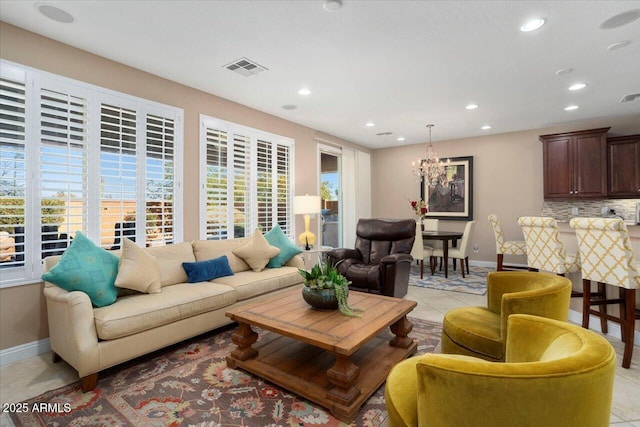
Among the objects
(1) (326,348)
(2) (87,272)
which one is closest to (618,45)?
(1) (326,348)

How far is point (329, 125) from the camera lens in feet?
18.7

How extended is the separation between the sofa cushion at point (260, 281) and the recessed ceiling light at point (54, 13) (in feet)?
8.44

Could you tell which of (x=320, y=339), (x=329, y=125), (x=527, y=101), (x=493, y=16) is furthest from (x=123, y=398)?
(x=527, y=101)

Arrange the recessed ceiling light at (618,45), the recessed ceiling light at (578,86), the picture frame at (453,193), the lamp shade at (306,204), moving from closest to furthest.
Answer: the recessed ceiling light at (618,45) < the recessed ceiling light at (578,86) < the lamp shade at (306,204) < the picture frame at (453,193)

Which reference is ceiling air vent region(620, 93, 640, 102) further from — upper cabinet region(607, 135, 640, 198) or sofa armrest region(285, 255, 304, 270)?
A: sofa armrest region(285, 255, 304, 270)

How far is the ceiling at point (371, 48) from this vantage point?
7.94 feet

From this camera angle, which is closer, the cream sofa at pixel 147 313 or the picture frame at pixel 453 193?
the cream sofa at pixel 147 313

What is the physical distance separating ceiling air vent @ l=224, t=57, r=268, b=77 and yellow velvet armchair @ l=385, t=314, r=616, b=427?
10.5 ft

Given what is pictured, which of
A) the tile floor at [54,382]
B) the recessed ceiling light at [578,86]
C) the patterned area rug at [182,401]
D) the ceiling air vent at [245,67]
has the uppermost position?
the ceiling air vent at [245,67]

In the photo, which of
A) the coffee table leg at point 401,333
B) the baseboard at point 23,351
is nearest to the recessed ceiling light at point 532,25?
the coffee table leg at point 401,333

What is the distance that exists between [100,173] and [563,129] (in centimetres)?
720

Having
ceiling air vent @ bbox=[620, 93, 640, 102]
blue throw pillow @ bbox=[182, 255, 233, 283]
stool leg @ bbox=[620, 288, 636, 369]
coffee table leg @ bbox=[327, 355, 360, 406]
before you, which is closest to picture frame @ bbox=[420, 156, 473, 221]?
ceiling air vent @ bbox=[620, 93, 640, 102]

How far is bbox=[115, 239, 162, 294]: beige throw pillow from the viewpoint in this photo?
2.66 metres

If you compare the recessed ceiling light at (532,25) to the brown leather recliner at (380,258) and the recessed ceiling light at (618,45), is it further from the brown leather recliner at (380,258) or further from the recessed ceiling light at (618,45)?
the brown leather recliner at (380,258)
